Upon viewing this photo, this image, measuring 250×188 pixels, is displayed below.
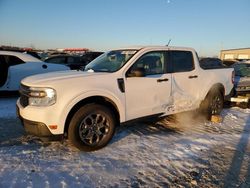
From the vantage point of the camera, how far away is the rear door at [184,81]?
18.7 ft

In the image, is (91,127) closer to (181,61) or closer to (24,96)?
(24,96)

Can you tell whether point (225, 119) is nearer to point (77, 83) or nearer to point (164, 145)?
point (164, 145)

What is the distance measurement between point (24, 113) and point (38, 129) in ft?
1.28

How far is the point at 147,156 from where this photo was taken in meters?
4.38

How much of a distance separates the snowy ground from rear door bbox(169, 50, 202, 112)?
588mm

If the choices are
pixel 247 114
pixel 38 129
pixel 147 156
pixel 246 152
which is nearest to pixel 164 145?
pixel 147 156

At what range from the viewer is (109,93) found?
4.56 m

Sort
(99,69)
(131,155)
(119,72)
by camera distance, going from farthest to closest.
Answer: (99,69)
(119,72)
(131,155)

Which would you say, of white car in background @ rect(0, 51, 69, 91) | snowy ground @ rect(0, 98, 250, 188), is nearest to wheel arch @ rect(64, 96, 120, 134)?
snowy ground @ rect(0, 98, 250, 188)

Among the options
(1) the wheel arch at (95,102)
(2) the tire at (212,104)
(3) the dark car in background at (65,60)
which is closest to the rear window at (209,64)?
(2) the tire at (212,104)

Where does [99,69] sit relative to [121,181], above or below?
above

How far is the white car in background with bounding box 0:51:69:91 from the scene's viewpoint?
848 centimetres

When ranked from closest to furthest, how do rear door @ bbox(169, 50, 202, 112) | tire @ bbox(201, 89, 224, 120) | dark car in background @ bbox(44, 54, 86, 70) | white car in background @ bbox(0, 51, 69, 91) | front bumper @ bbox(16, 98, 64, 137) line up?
front bumper @ bbox(16, 98, 64, 137), rear door @ bbox(169, 50, 202, 112), tire @ bbox(201, 89, 224, 120), white car in background @ bbox(0, 51, 69, 91), dark car in background @ bbox(44, 54, 86, 70)

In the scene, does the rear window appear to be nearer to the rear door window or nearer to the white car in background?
the rear door window
